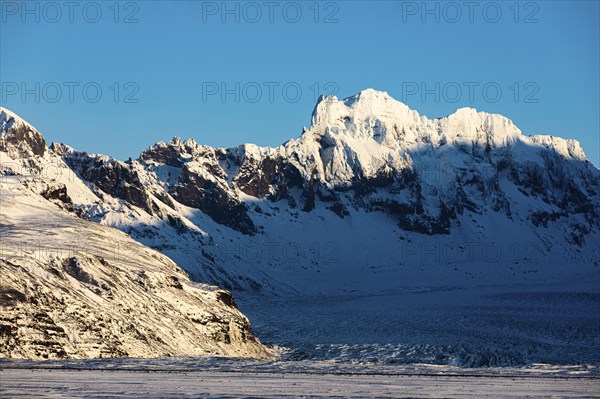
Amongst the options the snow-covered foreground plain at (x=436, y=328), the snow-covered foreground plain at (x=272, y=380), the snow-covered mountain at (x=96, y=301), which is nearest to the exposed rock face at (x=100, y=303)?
the snow-covered mountain at (x=96, y=301)

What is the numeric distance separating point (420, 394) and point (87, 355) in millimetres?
25342

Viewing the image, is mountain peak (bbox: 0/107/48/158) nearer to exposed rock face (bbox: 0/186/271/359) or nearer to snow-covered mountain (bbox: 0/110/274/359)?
snow-covered mountain (bbox: 0/110/274/359)

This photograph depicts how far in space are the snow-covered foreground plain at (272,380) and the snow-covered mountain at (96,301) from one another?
11794mm

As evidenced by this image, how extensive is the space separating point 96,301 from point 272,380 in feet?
88.3

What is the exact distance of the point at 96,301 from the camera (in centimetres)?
5309

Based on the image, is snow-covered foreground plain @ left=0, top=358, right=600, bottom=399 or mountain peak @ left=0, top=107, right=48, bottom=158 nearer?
snow-covered foreground plain @ left=0, top=358, right=600, bottom=399

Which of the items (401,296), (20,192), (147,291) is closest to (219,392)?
(147,291)

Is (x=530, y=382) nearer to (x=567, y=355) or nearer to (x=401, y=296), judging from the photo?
(x=567, y=355)

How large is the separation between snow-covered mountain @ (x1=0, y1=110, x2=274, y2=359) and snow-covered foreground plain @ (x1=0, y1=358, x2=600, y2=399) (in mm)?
11794

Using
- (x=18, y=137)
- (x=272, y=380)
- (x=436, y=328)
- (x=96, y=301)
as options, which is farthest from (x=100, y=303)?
(x=18, y=137)

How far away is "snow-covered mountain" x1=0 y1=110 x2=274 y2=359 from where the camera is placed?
151ft

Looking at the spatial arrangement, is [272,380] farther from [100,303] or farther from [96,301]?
[96,301]

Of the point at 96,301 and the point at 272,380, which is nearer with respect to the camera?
the point at 272,380

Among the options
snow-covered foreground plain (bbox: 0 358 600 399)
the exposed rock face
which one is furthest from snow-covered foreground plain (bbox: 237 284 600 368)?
snow-covered foreground plain (bbox: 0 358 600 399)
